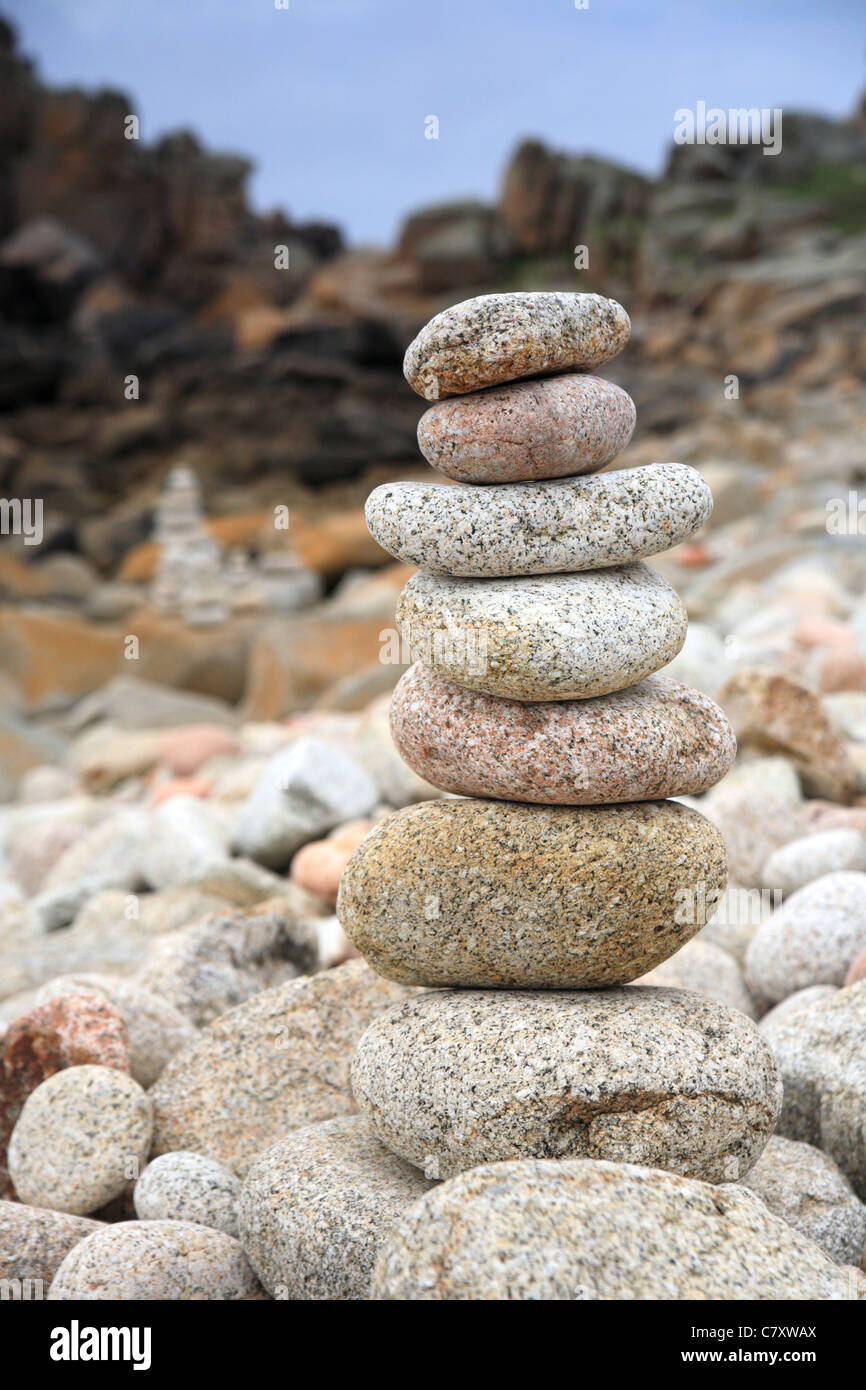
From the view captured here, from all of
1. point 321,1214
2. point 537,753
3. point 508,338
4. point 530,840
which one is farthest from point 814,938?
point 508,338

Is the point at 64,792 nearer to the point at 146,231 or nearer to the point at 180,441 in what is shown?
the point at 180,441

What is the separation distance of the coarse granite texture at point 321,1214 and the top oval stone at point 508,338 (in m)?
2.41

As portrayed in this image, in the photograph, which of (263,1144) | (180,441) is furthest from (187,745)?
(180,441)

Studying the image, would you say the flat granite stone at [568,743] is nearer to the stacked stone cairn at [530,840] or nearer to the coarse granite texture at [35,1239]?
the stacked stone cairn at [530,840]

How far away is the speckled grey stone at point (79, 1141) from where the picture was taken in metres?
4.07

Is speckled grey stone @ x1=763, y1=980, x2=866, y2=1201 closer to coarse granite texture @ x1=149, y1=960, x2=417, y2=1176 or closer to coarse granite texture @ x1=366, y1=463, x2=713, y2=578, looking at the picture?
coarse granite texture @ x1=149, y1=960, x2=417, y2=1176

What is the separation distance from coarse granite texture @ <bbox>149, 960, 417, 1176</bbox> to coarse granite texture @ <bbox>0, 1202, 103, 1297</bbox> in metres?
0.59

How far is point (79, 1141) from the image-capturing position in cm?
409

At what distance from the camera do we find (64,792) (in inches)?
490

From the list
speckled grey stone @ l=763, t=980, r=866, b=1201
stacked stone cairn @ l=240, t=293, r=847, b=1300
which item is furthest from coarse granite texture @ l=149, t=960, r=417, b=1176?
speckled grey stone @ l=763, t=980, r=866, b=1201

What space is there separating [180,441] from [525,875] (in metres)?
33.9

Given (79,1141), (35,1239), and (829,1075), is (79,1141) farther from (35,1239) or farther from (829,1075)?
(829,1075)

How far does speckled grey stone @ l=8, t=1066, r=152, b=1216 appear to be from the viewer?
13.4 ft

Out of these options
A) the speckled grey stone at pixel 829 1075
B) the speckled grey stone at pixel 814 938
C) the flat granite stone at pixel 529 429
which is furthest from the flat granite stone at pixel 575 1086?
the flat granite stone at pixel 529 429
